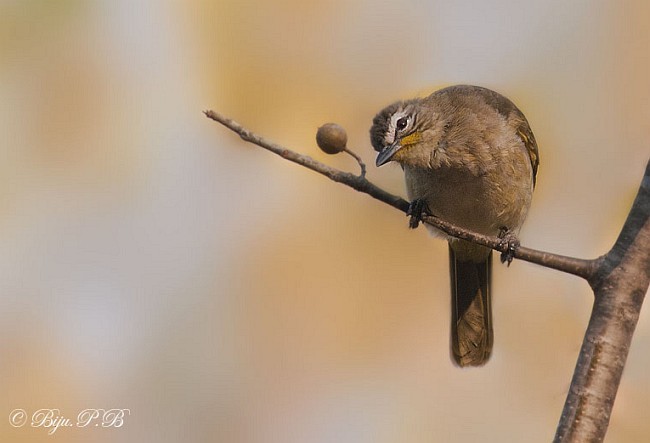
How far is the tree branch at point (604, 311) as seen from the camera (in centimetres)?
223

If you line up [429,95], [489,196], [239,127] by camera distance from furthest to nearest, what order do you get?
[429,95] < [489,196] < [239,127]

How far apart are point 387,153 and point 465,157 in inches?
23.5

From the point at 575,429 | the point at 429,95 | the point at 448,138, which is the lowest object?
the point at 575,429

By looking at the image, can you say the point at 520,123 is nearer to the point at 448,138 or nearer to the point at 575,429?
the point at 448,138

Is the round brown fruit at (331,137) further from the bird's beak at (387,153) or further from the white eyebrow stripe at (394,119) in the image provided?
the white eyebrow stripe at (394,119)

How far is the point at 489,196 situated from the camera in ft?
16.2

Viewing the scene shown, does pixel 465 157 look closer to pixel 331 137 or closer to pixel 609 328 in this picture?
pixel 331 137

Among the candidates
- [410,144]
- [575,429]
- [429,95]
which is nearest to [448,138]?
[410,144]

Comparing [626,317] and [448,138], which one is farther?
[448,138]

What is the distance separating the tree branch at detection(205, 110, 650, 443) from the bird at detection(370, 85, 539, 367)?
179cm

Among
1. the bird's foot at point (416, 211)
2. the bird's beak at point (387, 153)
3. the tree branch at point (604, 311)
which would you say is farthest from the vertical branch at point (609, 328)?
the bird's foot at point (416, 211)

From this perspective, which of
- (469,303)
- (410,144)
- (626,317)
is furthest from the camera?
(469,303)

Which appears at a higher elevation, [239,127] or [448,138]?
[448,138]

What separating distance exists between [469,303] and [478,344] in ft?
1.02
